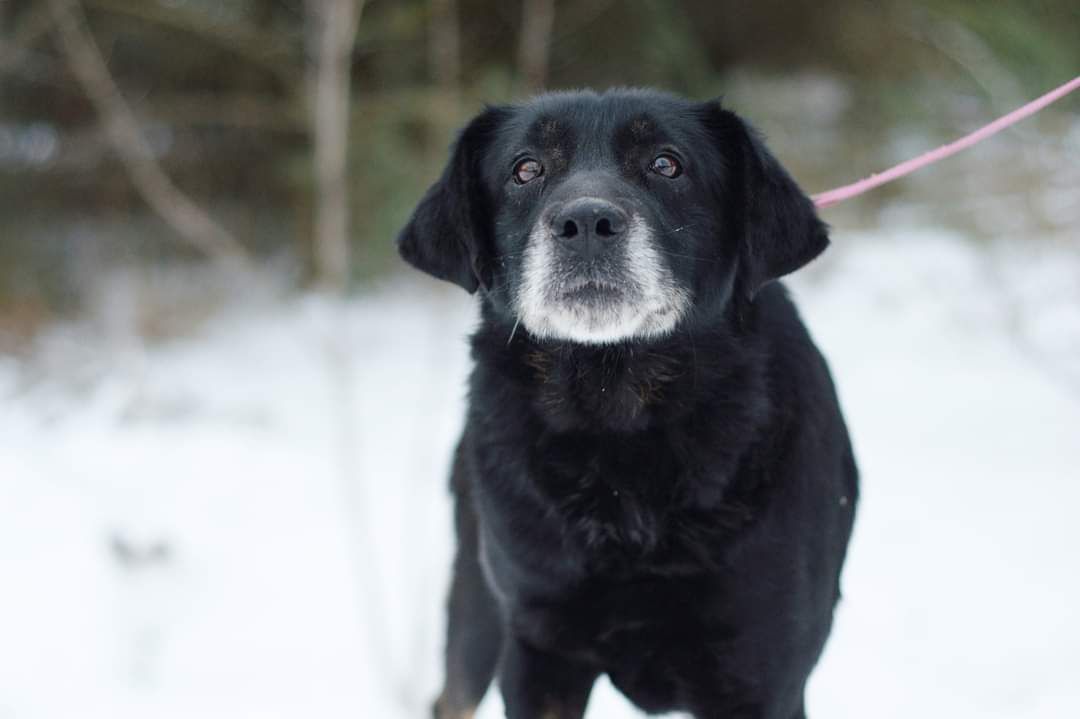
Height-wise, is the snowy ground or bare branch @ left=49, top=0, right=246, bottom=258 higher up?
bare branch @ left=49, top=0, right=246, bottom=258

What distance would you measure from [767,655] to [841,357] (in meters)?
6.94

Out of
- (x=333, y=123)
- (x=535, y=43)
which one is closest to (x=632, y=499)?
(x=333, y=123)

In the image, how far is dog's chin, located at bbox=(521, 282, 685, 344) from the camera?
2.56 m

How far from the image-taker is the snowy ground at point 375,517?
4691 mm

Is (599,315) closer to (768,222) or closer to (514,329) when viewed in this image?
(514,329)

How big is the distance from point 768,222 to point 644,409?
52 centimetres

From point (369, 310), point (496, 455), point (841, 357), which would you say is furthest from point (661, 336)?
point (369, 310)

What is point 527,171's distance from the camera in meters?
2.79

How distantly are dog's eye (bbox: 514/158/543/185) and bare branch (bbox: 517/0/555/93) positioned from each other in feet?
16.5

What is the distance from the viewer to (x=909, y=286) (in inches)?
394

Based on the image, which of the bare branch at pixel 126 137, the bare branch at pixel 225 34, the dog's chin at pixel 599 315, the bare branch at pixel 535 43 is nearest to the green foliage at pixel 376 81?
the bare branch at pixel 225 34

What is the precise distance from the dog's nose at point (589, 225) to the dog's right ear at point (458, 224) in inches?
15.3

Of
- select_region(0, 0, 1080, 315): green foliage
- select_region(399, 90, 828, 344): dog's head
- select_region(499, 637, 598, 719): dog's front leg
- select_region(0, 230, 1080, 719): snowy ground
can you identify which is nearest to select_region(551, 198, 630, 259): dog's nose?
select_region(399, 90, 828, 344): dog's head

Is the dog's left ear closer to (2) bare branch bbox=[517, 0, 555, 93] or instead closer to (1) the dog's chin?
(1) the dog's chin
